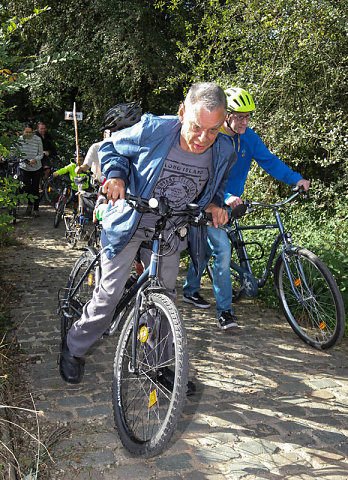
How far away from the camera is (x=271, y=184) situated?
9070 mm

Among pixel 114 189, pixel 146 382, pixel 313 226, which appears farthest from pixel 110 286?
pixel 313 226

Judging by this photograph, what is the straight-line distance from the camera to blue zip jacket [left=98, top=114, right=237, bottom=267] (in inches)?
119

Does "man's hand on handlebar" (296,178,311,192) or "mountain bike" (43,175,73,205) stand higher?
"man's hand on handlebar" (296,178,311,192)

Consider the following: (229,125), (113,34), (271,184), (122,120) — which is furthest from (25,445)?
(113,34)

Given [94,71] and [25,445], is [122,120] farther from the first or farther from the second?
[94,71]

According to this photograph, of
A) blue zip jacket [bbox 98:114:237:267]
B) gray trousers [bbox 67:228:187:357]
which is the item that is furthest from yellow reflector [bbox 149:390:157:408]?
blue zip jacket [bbox 98:114:237:267]

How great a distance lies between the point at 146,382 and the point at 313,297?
7.25 feet

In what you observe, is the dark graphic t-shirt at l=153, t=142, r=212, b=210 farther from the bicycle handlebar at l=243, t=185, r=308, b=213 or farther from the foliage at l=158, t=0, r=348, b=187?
the foliage at l=158, t=0, r=348, b=187

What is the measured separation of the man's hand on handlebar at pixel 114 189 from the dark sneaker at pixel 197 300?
3239 mm

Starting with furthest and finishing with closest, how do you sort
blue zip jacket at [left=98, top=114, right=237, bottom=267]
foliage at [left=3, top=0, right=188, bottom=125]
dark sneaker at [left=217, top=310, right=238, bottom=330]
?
foliage at [left=3, top=0, right=188, bottom=125] < dark sneaker at [left=217, top=310, right=238, bottom=330] < blue zip jacket at [left=98, top=114, right=237, bottom=267]

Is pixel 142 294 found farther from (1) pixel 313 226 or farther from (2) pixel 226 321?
(1) pixel 313 226

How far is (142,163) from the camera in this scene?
10.3 ft

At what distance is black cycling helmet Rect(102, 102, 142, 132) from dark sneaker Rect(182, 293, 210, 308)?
87.0 inches

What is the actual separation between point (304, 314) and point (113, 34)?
1065cm
